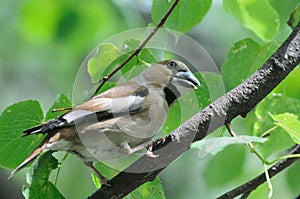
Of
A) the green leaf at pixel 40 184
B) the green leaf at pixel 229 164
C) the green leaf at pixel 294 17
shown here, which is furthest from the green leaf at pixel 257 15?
the green leaf at pixel 40 184

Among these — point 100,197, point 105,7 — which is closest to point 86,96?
point 100,197

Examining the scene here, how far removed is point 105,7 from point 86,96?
160 cm

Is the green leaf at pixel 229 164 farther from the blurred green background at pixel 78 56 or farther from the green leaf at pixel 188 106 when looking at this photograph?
the green leaf at pixel 188 106

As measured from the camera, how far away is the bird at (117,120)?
162cm

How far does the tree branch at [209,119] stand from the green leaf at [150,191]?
0.08 m

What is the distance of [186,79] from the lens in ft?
5.60

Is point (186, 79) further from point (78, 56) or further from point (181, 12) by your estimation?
point (78, 56)

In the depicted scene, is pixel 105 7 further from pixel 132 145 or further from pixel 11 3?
pixel 132 145

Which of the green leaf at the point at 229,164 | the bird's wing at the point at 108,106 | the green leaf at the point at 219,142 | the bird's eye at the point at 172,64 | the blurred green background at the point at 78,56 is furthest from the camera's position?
the blurred green background at the point at 78,56

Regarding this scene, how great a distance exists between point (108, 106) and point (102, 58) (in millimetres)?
133

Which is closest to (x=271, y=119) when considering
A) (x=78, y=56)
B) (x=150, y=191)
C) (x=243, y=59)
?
(x=243, y=59)

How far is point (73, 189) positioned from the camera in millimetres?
3652

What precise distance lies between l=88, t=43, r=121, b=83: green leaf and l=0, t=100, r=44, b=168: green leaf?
185mm

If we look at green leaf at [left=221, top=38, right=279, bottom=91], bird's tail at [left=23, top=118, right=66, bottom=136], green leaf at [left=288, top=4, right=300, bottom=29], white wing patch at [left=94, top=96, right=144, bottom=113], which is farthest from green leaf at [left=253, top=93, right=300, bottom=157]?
bird's tail at [left=23, top=118, right=66, bottom=136]
